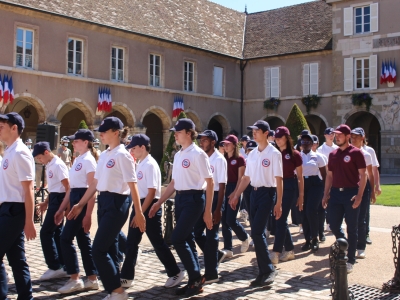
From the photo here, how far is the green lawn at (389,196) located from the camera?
15520 millimetres

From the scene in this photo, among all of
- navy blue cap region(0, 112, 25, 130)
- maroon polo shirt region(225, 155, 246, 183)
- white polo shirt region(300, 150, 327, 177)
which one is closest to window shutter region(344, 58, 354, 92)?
white polo shirt region(300, 150, 327, 177)

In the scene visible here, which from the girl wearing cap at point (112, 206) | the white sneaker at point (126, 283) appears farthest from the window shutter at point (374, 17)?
the girl wearing cap at point (112, 206)

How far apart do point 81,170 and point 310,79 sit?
82.1 feet

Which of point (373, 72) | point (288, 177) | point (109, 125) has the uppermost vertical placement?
point (373, 72)

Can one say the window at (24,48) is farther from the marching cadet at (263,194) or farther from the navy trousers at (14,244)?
the navy trousers at (14,244)

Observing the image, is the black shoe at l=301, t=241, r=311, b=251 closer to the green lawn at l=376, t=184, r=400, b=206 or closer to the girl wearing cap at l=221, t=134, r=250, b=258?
the girl wearing cap at l=221, t=134, r=250, b=258

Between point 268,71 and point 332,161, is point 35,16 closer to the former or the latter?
point 268,71

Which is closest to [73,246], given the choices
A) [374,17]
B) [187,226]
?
[187,226]

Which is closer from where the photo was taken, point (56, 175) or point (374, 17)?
point (56, 175)

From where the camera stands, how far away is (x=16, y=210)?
5168 mm

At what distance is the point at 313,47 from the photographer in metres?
29.6

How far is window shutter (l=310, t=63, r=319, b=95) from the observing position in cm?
2975

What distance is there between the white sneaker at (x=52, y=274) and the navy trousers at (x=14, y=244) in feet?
5.15

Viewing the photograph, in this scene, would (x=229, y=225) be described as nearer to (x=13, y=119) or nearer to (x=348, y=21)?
(x=13, y=119)
